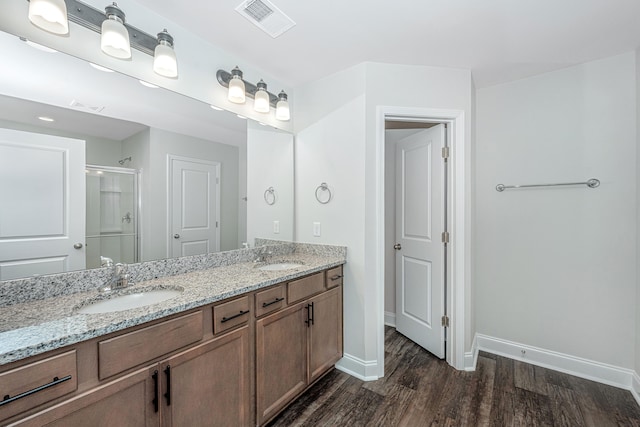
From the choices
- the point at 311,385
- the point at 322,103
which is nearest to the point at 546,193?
the point at 322,103

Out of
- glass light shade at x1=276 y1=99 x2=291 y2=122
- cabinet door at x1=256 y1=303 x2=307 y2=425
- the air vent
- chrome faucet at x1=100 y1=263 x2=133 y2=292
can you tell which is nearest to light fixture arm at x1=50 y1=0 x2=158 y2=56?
the air vent

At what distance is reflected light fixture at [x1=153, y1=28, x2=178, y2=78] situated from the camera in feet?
5.05

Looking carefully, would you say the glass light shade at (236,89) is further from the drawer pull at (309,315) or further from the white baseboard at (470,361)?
the white baseboard at (470,361)

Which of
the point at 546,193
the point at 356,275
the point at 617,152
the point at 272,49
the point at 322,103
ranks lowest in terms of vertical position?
the point at 356,275

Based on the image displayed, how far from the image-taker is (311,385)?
2.02 m

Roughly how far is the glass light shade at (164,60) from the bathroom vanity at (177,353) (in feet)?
3.82

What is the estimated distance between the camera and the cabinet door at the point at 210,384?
1.20 meters

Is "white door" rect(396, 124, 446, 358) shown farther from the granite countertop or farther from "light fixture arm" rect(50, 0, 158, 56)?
"light fixture arm" rect(50, 0, 158, 56)

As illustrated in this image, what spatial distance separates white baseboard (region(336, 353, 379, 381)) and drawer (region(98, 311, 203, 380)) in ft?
4.55

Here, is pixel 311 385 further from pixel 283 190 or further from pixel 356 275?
pixel 283 190

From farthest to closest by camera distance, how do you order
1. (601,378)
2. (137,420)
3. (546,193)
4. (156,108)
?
(546,193) → (601,378) → (156,108) → (137,420)

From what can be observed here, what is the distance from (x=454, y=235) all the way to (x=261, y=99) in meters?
1.86

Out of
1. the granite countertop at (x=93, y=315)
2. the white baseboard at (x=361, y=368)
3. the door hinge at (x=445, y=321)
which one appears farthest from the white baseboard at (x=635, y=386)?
the granite countertop at (x=93, y=315)

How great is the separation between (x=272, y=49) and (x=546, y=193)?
2.44 meters
